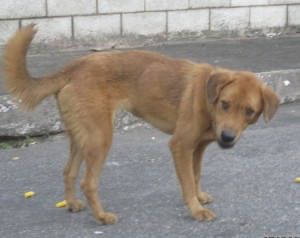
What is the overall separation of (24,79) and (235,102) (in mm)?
1385

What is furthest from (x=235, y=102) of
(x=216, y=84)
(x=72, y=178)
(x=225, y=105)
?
(x=72, y=178)

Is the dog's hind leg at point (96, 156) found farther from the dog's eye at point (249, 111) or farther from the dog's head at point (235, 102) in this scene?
the dog's eye at point (249, 111)

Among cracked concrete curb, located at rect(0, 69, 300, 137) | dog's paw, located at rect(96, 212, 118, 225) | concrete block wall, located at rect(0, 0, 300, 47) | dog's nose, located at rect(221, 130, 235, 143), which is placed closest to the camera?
dog's nose, located at rect(221, 130, 235, 143)

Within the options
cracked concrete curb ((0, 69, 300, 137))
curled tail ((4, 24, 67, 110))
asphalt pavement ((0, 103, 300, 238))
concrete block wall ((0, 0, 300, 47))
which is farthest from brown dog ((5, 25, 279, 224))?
concrete block wall ((0, 0, 300, 47))

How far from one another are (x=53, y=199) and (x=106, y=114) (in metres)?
0.88

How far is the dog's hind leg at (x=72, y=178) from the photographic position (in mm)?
5484

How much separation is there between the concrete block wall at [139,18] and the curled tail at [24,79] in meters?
4.01

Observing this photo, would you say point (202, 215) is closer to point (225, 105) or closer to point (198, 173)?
point (198, 173)

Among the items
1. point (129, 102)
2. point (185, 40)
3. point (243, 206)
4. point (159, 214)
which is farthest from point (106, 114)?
point (185, 40)

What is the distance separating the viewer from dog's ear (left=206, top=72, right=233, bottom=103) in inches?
199

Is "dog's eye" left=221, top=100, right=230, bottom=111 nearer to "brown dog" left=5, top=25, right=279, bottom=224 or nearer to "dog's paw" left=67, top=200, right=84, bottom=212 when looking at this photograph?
"brown dog" left=5, top=25, right=279, bottom=224

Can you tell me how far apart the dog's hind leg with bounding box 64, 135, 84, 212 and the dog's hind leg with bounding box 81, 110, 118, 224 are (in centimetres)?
26

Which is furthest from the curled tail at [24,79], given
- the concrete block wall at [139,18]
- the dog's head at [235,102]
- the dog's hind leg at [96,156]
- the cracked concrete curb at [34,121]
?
the concrete block wall at [139,18]

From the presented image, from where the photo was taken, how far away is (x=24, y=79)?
5355 mm
